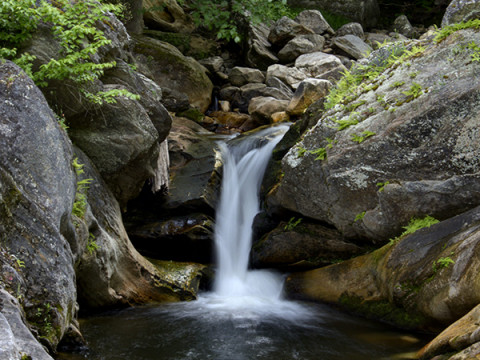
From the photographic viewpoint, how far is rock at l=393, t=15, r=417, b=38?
76.1 feet

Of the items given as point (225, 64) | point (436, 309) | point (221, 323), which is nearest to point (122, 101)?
point (221, 323)

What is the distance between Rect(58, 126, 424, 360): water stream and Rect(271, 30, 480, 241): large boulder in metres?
1.72

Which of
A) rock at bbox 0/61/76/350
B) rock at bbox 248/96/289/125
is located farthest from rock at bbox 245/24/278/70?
rock at bbox 0/61/76/350

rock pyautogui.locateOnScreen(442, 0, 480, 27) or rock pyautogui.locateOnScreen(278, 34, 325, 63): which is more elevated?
rock pyautogui.locateOnScreen(278, 34, 325, 63)

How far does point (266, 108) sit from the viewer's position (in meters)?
14.4

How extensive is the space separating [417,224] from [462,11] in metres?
4.29

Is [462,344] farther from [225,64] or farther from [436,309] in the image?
[225,64]

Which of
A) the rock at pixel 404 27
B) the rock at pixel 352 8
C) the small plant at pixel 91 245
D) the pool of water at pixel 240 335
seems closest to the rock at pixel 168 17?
the rock at pixel 352 8

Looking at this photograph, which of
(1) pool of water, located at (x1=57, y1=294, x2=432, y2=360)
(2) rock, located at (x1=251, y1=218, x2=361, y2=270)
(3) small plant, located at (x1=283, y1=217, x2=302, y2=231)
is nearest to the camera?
(1) pool of water, located at (x1=57, y1=294, x2=432, y2=360)

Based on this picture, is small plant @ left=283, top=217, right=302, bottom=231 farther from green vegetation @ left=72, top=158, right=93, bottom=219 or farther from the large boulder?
green vegetation @ left=72, top=158, right=93, bottom=219

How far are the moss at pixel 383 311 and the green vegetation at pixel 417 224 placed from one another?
1036mm

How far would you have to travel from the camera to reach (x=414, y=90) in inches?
277

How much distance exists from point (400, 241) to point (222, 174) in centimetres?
532

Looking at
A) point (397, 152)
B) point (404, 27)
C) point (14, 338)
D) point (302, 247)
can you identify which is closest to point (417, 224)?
point (397, 152)
